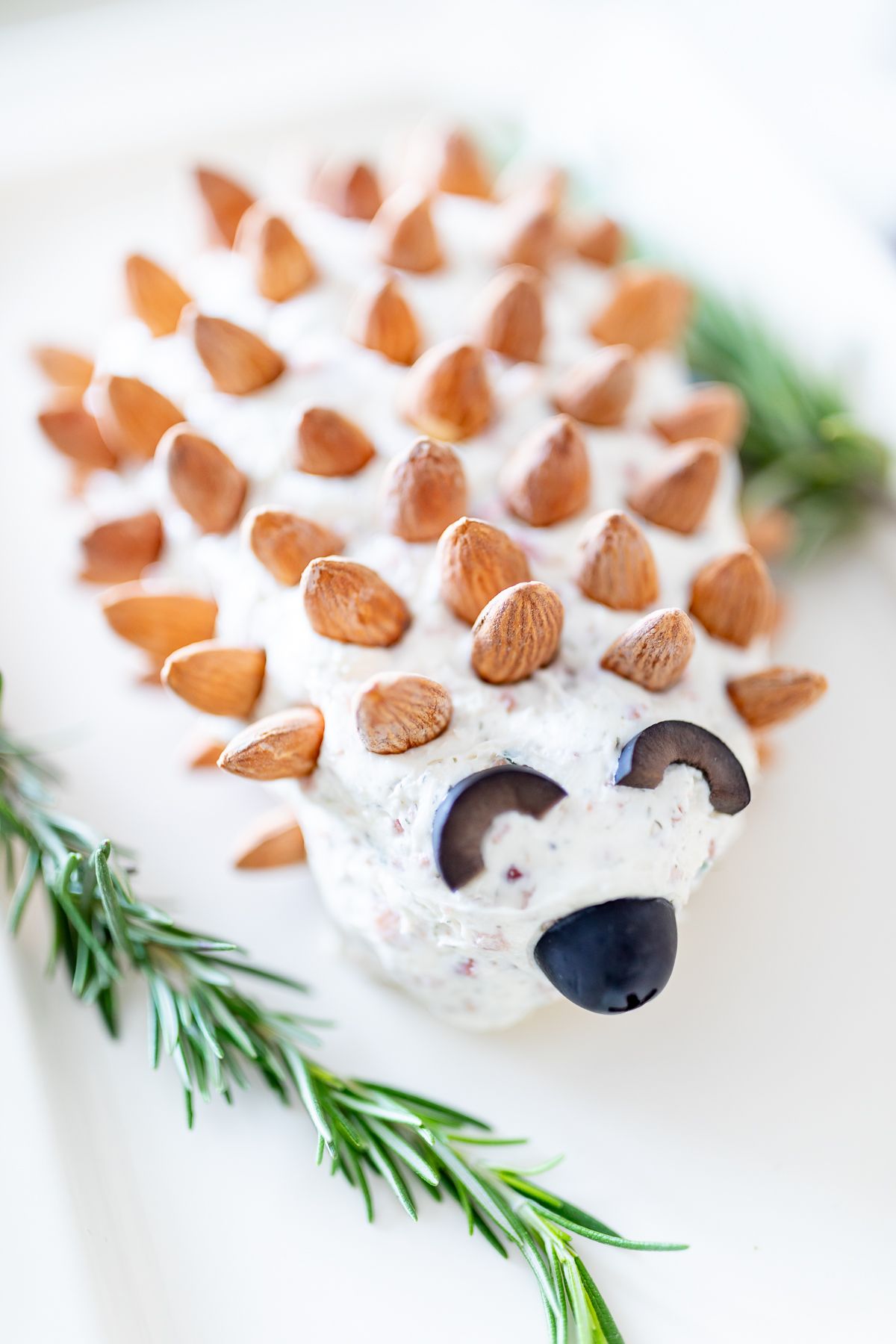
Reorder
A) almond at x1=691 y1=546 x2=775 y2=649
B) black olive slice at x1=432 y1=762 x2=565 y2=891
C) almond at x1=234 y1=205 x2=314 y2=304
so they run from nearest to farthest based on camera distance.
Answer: black olive slice at x1=432 y1=762 x2=565 y2=891 < almond at x1=691 y1=546 x2=775 y2=649 < almond at x1=234 y1=205 x2=314 y2=304

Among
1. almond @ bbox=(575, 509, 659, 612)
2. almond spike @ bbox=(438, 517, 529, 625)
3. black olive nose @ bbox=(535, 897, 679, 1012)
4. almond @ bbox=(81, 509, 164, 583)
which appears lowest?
black olive nose @ bbox=(535, 897, 679, 1012)

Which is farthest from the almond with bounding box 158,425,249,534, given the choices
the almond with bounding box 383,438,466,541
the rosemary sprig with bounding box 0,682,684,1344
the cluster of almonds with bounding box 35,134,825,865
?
the rosemary sprig with bounding box 0,682,684,1344

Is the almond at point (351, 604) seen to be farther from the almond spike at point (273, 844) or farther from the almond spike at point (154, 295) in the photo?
the almond spike at point (154, 295)

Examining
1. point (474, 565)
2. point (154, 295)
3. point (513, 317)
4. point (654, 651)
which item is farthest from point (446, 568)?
point (154, 295)

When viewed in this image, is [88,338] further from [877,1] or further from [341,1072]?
[877,1]

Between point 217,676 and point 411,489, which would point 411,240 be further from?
point 217,676

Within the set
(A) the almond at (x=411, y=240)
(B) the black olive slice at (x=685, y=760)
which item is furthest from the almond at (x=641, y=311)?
(B) the black olive slice at (x=685, y=760)

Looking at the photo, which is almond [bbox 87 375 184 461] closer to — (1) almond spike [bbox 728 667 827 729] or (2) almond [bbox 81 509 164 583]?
(2) almond [bbox 81 509 164 583]
